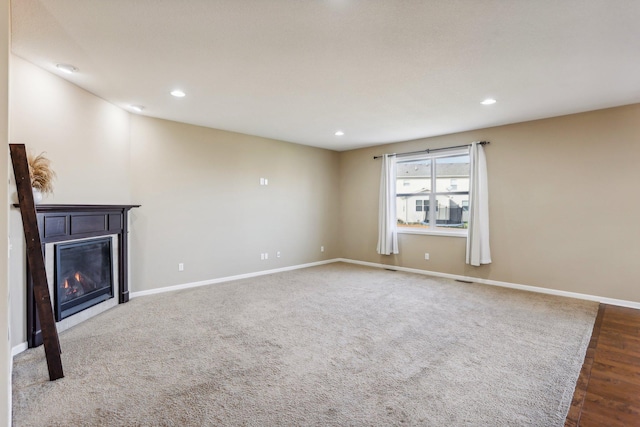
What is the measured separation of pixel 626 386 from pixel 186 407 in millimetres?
3101

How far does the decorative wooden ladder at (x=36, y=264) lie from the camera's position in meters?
2.37

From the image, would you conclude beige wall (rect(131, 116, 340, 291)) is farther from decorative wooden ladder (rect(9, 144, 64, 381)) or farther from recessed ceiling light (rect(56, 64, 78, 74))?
decorative wooden ladder (rect(9, 144, 64, 381))

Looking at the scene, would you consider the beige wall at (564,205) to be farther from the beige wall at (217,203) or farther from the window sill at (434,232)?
the beige wall at (217,203)

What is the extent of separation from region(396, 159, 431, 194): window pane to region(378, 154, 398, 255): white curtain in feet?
0.57

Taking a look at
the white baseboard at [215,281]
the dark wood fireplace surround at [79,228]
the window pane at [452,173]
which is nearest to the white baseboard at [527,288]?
the window pane at [452,173]

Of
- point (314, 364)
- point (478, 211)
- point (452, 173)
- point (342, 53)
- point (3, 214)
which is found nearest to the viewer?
point (3, 214)

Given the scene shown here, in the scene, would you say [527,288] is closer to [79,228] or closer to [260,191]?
[260,191]

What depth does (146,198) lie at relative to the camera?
4629 millimetres

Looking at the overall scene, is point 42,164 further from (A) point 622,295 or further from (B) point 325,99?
(A) point 622,295

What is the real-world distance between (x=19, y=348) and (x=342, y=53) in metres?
3.83

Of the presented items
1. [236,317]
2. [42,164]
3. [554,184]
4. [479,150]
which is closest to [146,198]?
[42,164]

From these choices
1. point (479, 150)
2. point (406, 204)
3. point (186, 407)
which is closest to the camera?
point (186, 407)

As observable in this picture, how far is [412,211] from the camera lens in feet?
21.0

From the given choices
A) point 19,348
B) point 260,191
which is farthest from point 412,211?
point 19,348
